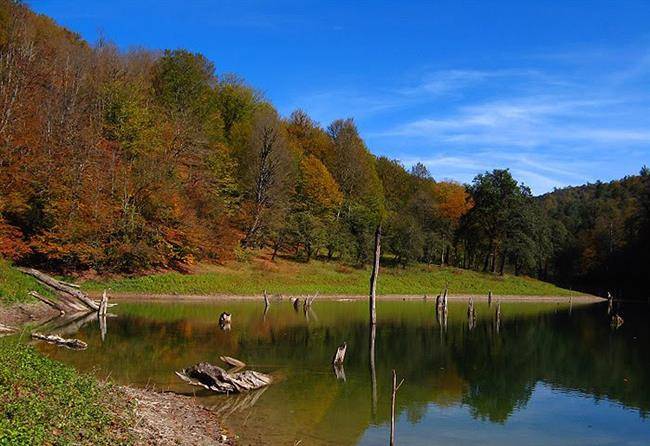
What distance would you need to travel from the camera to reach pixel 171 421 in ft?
44.2

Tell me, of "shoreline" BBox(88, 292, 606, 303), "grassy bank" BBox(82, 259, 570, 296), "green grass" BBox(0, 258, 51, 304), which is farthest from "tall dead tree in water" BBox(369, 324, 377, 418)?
"grassy bank" BBox(82, 259, 570, 296)

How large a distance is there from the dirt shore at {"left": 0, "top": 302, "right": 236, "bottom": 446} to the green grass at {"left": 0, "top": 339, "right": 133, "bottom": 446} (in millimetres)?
390

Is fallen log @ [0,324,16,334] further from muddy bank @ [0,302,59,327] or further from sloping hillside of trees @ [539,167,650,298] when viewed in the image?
sloping hillside of trees @ [539,167,650,298]

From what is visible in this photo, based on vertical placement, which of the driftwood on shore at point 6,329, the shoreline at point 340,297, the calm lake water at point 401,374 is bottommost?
the shoreline at point 340,297

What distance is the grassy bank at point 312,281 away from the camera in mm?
51037

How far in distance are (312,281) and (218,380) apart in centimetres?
4426

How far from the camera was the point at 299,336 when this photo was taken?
32.1 metres

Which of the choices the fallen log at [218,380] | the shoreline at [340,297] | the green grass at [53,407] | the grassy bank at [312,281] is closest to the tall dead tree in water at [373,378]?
the fallen log at [218,380]

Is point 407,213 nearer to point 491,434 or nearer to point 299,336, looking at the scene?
point 299,336

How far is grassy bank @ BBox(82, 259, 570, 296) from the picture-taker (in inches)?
2009

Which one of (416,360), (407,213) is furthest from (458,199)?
(416,360)

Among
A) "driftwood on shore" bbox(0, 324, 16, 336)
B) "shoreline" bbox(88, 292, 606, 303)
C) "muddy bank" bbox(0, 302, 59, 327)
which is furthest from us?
"shoreline" bbox(88, 292, 606, 303)

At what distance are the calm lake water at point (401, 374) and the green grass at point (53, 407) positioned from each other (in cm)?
359

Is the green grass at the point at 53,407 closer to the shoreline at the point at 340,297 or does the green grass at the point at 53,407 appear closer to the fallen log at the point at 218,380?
the fallen log at the point at 218,380
